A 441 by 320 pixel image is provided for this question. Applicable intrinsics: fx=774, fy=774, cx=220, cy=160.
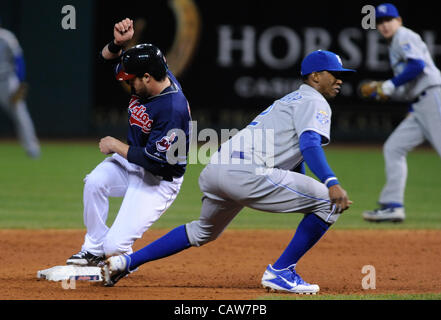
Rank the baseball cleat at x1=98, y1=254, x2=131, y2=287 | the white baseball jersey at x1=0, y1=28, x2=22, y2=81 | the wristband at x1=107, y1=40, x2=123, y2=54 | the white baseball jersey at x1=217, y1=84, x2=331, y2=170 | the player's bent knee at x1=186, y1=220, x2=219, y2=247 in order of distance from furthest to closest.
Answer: the white baseball jersey at x1=0, y1=28, x2=22, y2=81 < the wristband at x1=107, y1=40, x2=123, y2=54 < the player's bent knee at x1=186, y1=220, x2=219, y2=247 < the baseball cleat at x1=98, y1=254, x2=131, y2=287 < the white baseball jersey at x1=217, y1=84, x2=331, y2=170

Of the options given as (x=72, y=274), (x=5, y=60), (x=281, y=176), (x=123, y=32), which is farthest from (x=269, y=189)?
(x=5, y=60)

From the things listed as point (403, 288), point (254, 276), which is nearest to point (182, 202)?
point (254, 276)

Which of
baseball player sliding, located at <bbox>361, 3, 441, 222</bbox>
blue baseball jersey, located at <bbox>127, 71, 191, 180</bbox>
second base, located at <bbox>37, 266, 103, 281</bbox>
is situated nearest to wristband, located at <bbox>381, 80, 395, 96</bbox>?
baseball player sliding, located at <bbox>361, 3, 441, 222</bbox>

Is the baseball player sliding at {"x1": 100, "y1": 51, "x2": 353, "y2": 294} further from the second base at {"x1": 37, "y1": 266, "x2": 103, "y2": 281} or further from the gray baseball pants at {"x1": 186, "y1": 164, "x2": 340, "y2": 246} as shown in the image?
the second base at {"x1": 37, "y1": 266, "x2": 103, "y2": 281}

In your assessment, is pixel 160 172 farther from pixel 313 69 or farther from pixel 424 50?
pixel 424 50

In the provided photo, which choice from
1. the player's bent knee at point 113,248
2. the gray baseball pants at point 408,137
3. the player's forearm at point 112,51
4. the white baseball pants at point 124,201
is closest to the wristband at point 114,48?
the player's forearm at point 112,51
